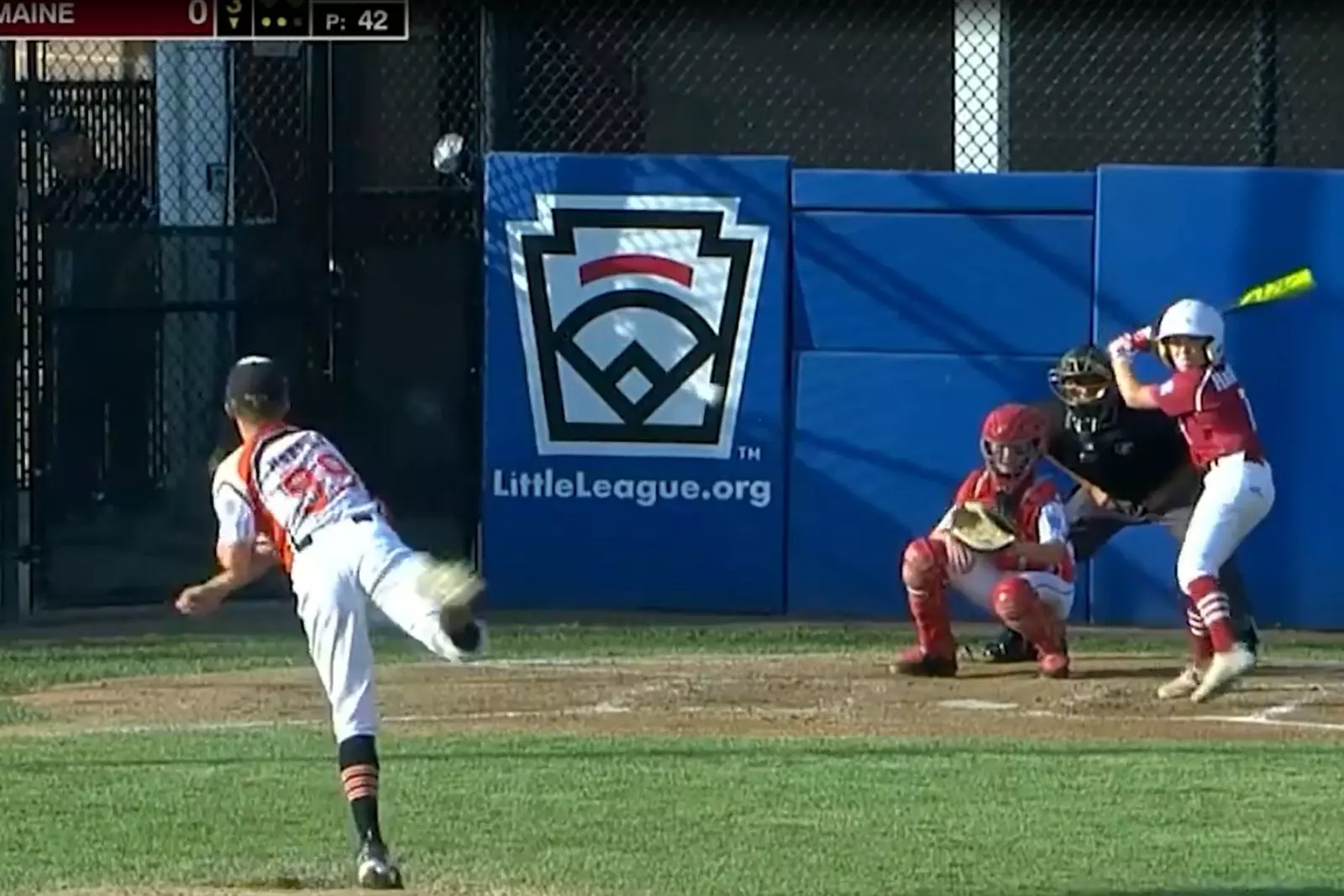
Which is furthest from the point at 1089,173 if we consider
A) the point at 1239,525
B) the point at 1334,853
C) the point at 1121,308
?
the point at 1334,853

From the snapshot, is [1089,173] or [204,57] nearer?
[1089,173]

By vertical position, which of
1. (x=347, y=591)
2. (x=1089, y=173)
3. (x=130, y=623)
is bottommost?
(x=130, y=623)

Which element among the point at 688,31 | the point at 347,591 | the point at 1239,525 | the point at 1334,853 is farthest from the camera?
the point at 688,31

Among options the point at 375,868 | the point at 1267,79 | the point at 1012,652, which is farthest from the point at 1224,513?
the point at 375,868

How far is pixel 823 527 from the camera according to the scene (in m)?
13.6

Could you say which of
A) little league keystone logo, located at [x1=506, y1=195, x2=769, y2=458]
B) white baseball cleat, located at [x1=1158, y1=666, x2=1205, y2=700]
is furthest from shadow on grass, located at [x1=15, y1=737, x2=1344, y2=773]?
little league keystone logo, located at [x1=506, y1=195, x2=769, y2=458]

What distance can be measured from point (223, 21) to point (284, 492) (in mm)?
7196

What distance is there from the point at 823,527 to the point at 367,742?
250 inches

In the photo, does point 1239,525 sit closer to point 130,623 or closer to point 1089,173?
point 1089,173

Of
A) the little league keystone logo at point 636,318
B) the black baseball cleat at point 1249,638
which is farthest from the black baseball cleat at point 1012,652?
the little league keystone logo at point 636,318

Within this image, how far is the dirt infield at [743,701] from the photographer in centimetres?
1047

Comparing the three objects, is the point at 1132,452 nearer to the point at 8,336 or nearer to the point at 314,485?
the point at 314,485

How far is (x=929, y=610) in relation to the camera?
37.9 ft

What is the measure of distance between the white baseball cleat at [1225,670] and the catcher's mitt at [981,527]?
99 cm
